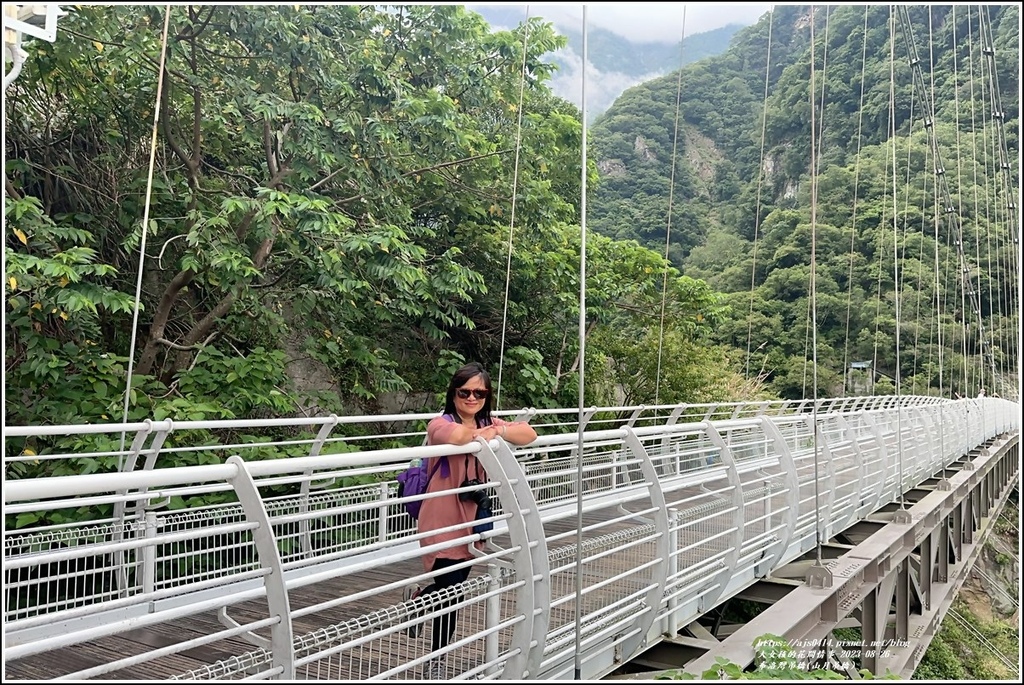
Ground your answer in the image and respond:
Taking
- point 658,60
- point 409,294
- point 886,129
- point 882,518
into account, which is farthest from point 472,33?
point 658,60

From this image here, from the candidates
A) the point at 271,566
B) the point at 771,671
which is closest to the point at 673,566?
the point at 771,671

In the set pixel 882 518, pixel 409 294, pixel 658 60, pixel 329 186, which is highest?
pixel 658 60

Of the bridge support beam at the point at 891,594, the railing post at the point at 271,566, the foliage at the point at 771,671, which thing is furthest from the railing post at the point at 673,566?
the railing post at the point at 271,566

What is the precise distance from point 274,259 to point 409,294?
4.32 ft

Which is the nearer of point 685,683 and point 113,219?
point 685,683

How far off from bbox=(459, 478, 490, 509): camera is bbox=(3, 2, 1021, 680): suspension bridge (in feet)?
0.16

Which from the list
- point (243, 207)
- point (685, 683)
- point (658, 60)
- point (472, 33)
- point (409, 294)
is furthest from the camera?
point (658, 60)

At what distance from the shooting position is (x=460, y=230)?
35.3 feet

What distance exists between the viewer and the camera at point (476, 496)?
2.68m

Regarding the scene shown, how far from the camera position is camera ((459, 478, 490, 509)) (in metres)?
2.68

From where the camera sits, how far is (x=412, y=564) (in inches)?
182

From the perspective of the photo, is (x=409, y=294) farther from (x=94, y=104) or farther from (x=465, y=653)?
(x=465, y=653)

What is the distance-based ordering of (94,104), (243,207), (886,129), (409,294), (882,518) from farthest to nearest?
1. (886,129)
2. (409,294)
3. (882,518)
4. (94,104)
5. (243,207)

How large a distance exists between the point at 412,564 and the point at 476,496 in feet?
6.85
